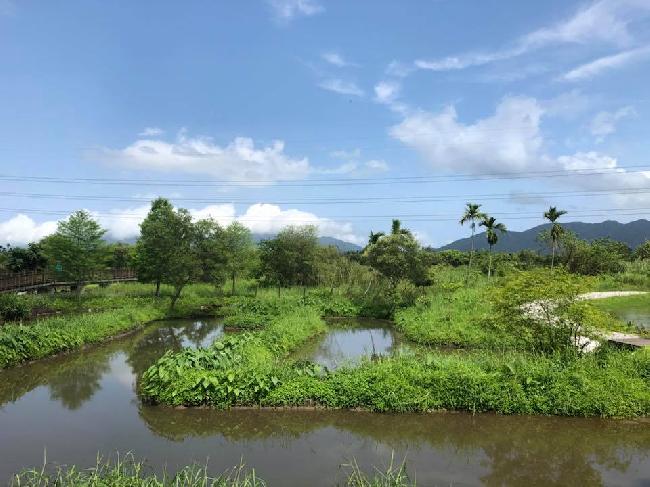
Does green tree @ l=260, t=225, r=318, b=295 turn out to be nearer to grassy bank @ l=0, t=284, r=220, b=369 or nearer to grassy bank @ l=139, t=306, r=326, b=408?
grassy bank @ l=0, t=284, r=220, b=369

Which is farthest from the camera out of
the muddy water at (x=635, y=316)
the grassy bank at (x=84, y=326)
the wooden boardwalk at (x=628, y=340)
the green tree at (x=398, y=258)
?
the green tree at (x=398, y=258)

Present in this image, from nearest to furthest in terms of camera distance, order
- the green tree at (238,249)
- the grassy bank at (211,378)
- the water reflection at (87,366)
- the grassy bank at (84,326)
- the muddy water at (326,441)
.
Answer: the muddy water at (326,441), the grassy bank at (211,378), the water reflection at (87,366), the grassy bank at (84,326), the green tree at (238,249)

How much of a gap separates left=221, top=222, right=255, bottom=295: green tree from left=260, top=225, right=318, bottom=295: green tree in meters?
2.86

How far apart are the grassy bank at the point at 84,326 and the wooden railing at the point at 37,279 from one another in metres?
3.48

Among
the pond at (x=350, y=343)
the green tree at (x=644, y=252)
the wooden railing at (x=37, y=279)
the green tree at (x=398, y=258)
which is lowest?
the pond at (x=350, y=343)

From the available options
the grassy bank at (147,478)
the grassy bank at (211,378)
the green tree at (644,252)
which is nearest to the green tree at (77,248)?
the grassy bank at (211,378)

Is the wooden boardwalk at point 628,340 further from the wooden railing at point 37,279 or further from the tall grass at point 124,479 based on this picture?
the wooden railing at point 37,279

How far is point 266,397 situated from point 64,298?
28.1 metres

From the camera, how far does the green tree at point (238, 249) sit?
38188 mm

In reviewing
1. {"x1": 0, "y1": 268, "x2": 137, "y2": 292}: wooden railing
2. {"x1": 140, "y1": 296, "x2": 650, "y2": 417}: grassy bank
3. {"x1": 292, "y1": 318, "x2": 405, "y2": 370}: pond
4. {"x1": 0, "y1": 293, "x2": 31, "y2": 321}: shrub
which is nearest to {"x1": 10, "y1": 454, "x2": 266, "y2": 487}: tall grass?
{"x1": 140, "y1": 296, "x2": 650, "y2": 417}: grassy bank

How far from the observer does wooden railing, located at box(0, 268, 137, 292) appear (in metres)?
33.6

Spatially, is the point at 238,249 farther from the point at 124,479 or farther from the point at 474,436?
the point at 124,479

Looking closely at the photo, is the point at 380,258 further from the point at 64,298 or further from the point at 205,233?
the point at 64,298

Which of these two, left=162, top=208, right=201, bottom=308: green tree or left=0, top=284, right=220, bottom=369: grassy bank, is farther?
left=162, top=208, right=201, bottom=308: green tree
